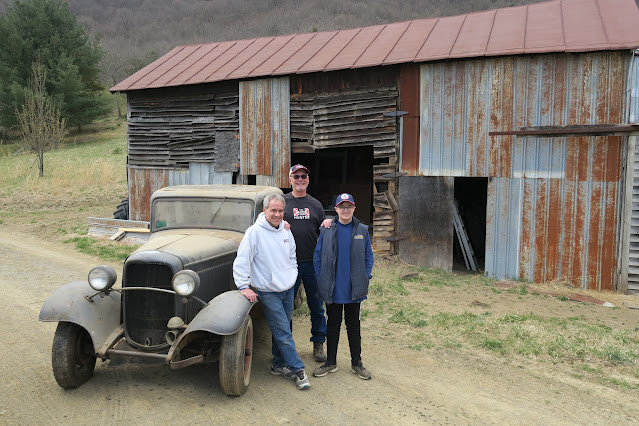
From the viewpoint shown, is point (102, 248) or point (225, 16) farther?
point (225, 16)

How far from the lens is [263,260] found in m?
4.35

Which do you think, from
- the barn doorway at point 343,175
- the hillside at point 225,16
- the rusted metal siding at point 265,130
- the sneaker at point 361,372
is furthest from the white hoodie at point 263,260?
the hillside at point 225,16

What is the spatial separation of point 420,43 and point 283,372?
8.52 meters

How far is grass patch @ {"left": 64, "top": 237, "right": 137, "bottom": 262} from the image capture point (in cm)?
1027

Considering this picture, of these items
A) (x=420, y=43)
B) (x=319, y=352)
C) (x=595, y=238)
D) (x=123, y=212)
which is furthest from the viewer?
(x=123, y=212)

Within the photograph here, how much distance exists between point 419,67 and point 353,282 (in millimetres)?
6896

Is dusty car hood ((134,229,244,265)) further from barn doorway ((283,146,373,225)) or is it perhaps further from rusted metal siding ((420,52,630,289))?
barn doorway ((283,146,373,225))

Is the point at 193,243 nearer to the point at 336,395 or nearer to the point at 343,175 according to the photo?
the point at 336,395

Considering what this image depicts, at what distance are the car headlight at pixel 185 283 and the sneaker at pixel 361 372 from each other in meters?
1.73

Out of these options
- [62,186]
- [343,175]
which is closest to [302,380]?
[343,175]

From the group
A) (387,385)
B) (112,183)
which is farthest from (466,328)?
(112,183)

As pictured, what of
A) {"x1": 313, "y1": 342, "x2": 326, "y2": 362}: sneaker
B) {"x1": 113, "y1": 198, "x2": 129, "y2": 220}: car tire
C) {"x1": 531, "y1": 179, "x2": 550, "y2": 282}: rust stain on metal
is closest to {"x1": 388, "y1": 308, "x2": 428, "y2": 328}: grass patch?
{"x1": 313, "y1": 342, "x2": 326, "y2": 362}: sneaker

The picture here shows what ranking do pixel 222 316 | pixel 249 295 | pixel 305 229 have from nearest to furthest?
pixel 222 316
pixel 249 295
pixel 305 229

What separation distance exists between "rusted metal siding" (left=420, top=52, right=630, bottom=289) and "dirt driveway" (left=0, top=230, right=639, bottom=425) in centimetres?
450
